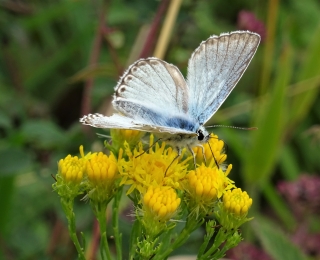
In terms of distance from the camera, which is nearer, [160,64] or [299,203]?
[160,64]

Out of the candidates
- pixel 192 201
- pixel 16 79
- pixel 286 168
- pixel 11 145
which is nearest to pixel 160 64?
pixel 192 201

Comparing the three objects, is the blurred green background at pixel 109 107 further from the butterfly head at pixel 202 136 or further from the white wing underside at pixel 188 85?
the butterfly head at pixel 202 136

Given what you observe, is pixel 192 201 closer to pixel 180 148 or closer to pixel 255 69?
pixel 180 148

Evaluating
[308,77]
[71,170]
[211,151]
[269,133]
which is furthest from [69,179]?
[308,77]

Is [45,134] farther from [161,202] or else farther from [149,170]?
[161,202]

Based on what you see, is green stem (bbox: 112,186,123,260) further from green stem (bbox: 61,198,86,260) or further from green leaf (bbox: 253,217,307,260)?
green leaf (bbox: 253,217,307,260)

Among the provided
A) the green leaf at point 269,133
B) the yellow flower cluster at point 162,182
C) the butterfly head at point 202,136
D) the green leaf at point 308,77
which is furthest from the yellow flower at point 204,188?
the green leaf at point 308,77

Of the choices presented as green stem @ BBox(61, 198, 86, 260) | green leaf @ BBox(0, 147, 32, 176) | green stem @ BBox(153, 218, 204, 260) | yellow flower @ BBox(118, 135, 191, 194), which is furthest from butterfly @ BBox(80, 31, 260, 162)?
green leaf @ BBox(0, 147, 32, 176)
